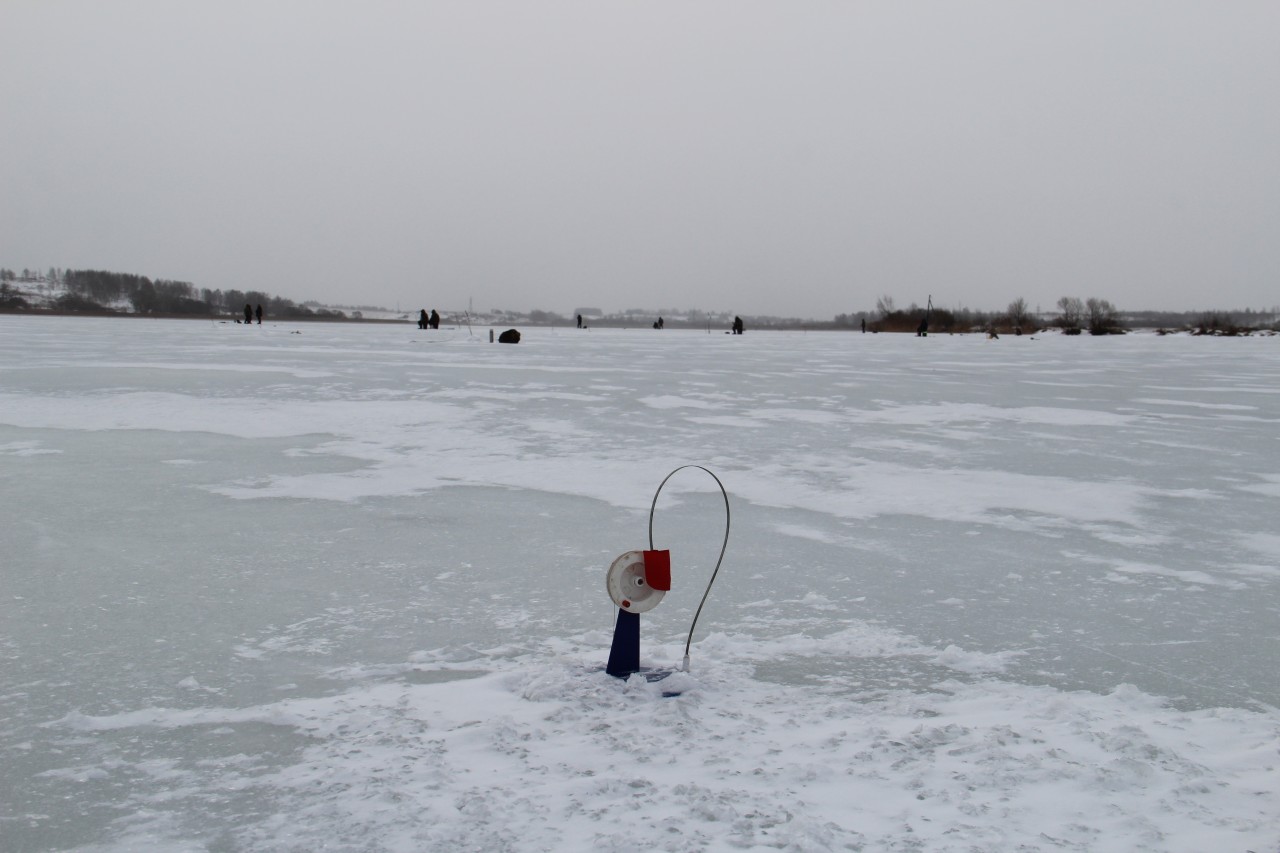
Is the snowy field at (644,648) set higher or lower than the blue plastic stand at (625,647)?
lower

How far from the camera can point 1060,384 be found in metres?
16.5

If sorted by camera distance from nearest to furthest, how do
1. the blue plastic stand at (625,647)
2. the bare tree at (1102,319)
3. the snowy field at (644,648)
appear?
the snowy field at (644,648), the blue plastic stand at (625,647), the bare tree at (1102,319)

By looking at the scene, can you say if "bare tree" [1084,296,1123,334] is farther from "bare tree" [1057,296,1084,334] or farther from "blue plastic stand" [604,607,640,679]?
"blue plastic stand" [604,607,640,679]

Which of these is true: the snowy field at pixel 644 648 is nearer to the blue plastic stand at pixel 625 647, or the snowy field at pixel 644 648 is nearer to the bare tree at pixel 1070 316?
the blue plastic stand at pixel 625 647

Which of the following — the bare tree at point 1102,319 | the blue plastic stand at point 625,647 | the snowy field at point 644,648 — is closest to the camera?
the snowy field at point 644,648

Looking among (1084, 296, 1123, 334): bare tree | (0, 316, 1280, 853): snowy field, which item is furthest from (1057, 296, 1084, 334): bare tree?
(0, 316, 1280, 853): snowy field

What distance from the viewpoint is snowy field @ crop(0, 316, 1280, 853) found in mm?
2367

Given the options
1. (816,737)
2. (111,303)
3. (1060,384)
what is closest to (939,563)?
(816,737)

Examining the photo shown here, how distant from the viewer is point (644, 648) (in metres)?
3.58

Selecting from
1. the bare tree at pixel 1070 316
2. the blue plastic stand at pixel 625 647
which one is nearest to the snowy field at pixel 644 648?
the blue plastic stand at pixel 625 647

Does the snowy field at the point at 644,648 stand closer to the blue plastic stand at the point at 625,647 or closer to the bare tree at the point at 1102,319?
the blue plastic stand at the point at 625,647

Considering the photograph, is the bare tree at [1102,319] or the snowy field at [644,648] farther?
the bare tree at [1102,319]

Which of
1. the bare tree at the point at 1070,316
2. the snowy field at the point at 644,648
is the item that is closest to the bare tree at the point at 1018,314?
the bare tree at the point at 1070,316

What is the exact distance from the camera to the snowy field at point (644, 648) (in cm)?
237
